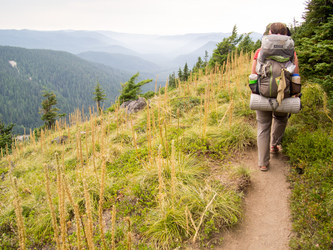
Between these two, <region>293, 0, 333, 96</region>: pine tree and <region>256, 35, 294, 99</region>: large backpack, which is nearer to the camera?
<region>256, 35, 294, 99</region>: large backpack

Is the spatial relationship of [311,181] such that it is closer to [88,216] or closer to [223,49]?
[88,216]

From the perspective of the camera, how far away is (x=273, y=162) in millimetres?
3592

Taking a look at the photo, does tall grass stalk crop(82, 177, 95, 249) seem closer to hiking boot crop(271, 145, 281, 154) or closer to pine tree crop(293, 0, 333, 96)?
hiking boot crop(271, 145, 281, 154)

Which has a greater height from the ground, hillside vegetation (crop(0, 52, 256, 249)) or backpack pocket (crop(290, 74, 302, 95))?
backpack pocket (crop(290, 74, 302, 95))

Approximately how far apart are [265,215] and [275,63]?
226 centimetres

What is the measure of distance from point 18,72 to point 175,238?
256m

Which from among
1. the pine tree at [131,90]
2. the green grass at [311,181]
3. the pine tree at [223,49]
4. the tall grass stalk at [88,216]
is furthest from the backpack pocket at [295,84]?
the pine tree at [223,49]

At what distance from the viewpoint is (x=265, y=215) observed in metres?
2.64

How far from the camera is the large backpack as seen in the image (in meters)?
2.73

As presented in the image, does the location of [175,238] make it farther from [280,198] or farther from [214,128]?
[214,128]

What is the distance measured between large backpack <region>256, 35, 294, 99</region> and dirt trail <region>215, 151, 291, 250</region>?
1.45 m

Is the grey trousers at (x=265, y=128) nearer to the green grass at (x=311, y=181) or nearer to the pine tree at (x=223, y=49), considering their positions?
the green grass at (x=311, y=181)

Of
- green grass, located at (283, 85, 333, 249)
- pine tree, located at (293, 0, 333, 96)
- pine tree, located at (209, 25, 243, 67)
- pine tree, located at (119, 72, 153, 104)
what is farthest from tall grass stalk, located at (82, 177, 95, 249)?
pine tree, located at (209, 25, 243, 67)

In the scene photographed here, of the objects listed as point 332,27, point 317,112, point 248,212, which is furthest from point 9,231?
point 332,27
